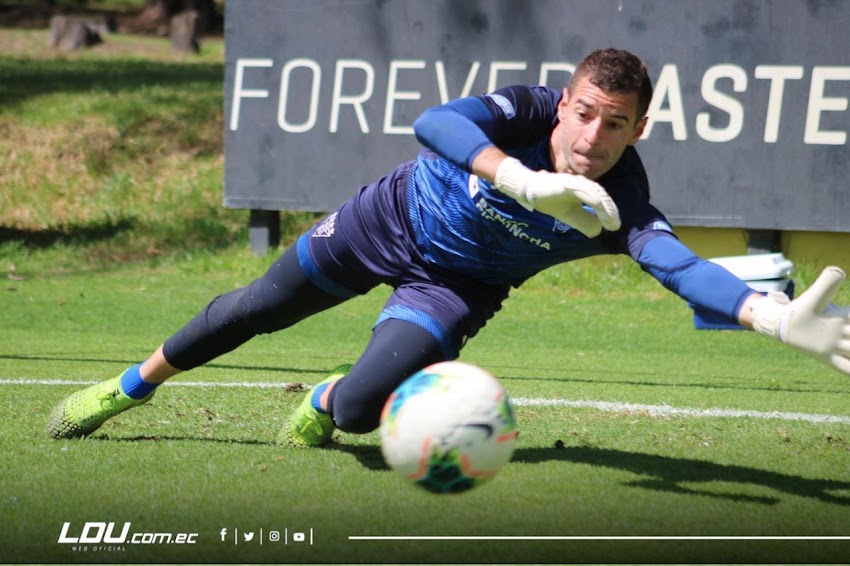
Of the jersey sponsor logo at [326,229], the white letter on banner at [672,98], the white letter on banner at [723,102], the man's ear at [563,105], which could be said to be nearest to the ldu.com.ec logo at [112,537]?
the jersey sponsor logo at [326,229]

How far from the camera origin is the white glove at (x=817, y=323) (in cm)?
366

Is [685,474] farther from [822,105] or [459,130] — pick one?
[822,105]

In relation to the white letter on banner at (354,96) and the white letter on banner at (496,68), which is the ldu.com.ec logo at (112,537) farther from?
the white letter on banner at (354,96)

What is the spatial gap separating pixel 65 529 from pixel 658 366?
5.22 metres

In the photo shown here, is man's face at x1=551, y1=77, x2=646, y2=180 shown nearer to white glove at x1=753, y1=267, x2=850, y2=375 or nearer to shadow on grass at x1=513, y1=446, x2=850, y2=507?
white glove at x1=753, y1=267, x2=850, y2=375

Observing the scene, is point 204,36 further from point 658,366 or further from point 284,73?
point 658,366

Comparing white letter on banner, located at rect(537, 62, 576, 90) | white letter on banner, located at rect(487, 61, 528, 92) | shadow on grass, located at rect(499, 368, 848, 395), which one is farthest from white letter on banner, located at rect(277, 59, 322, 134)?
shadow on grass, located at rect(499, 368, 848, 395)

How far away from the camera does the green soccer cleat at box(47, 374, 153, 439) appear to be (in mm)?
5363

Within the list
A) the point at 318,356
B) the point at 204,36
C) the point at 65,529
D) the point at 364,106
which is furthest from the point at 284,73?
the point at 204,36

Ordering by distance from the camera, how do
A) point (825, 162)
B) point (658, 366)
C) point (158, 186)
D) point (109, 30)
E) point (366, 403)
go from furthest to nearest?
1. point (109, 30)
2. point (158, 186)
3. point (825, 162)
4. point (658, 366)
5. point (366, 403)

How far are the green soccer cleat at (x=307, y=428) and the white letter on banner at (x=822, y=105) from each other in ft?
21.1

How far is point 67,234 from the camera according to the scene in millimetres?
14234

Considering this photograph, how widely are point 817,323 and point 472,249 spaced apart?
1.58m

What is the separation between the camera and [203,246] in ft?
45.3
